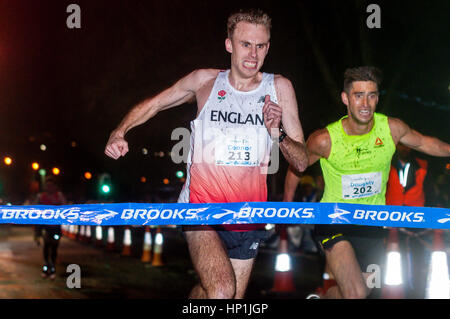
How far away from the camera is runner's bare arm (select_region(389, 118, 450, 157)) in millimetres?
6469

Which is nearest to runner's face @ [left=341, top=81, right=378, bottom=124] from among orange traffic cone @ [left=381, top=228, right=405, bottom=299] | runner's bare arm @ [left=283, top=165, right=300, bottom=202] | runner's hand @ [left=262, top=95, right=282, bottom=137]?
runner's bare arm @ [left=283, top=165, right=300, bottom=202]

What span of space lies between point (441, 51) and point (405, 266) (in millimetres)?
8725

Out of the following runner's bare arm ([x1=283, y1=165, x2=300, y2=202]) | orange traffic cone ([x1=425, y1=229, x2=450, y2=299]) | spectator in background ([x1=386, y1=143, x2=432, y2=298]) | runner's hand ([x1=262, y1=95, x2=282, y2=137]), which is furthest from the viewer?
spectator in background ([x1=386, y1=143, x2=432, y2=298])

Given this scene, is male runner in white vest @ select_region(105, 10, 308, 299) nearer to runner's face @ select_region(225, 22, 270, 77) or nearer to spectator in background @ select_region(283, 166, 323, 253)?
runner's face @ select_region(225, 22, 270, 77)

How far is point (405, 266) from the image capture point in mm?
10047

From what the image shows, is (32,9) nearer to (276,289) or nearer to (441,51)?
(276,289)

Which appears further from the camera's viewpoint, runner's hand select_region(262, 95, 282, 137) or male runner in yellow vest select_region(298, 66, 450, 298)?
male runner in yellow vest select_region(298, 66, 450, 298)

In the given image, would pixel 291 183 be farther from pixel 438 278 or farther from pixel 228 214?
pixel 438 278

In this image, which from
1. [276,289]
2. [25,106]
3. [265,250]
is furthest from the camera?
[25,106]

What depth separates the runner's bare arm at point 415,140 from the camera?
647 centimetres

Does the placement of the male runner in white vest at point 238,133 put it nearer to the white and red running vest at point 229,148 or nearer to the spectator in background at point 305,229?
the white and red running vest at point 229,148

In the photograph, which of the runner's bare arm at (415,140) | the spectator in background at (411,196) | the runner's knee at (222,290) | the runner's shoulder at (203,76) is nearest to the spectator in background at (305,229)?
the spectator in background at (411,196)

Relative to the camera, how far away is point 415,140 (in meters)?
6.53
